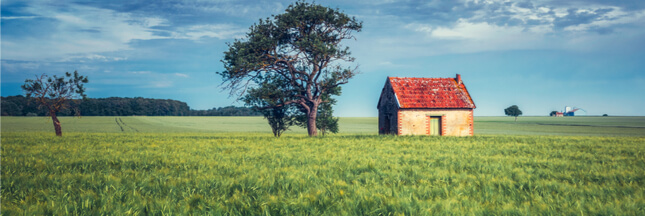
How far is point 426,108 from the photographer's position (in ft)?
100

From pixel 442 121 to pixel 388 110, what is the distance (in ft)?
15.6

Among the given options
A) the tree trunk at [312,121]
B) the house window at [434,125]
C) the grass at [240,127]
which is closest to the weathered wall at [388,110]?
the house window at [434,125]

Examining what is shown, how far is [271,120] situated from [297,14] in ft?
33.7

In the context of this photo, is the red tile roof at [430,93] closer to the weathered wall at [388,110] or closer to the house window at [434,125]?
the weathered wall at [388,110]

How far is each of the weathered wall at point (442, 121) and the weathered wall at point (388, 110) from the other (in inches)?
32.8

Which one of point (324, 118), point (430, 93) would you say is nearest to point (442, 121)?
point (430, 93)

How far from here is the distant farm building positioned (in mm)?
30219

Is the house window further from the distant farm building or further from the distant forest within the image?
the distant forest

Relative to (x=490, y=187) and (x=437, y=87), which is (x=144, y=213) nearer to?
(x=490, y=187)

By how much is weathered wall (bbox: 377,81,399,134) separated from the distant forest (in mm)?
61721

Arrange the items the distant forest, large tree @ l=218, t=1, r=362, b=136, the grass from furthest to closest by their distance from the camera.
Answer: the distant forest
the grass
large tree @ l=218, t=1, r=362, b=136

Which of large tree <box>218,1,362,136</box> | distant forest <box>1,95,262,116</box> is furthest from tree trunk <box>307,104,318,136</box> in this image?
distant forest <box>1,95,262,116</box>

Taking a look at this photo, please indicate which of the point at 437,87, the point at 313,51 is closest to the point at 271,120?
the point at 313,51

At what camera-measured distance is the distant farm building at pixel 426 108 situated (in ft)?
99.1
